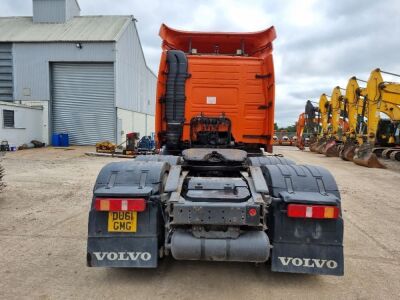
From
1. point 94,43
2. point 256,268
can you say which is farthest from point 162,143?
point 94,43

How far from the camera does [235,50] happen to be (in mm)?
7129

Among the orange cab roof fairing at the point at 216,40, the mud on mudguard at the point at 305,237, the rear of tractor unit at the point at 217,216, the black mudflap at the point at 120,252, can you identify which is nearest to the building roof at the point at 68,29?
the orange cab roof fairing at the point at 216,40

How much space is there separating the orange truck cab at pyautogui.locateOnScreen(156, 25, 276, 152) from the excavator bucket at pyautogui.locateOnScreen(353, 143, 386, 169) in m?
11.1

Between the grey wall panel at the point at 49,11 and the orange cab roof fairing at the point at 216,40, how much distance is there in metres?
22.6

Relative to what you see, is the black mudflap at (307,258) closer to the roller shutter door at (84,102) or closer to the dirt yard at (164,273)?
the dirt yard at (164,273)

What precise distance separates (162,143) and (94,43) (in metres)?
19.3

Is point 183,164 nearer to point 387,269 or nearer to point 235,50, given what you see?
point 387,269

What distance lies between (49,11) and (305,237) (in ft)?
91.9

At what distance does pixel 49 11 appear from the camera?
2612 centimetres

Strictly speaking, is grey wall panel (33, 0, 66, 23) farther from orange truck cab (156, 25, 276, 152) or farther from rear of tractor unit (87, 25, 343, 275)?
rear of tractor unit (87, 25, 343, 275)

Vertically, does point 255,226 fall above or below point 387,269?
above

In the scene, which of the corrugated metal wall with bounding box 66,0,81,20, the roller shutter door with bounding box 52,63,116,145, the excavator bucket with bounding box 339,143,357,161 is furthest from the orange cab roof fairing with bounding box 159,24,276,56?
the corrugated metal wall with bounding box 66,0,81,20

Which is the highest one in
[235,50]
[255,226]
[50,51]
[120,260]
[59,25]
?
[59,25]

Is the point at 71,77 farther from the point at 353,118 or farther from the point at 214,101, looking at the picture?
the point at 214,101
